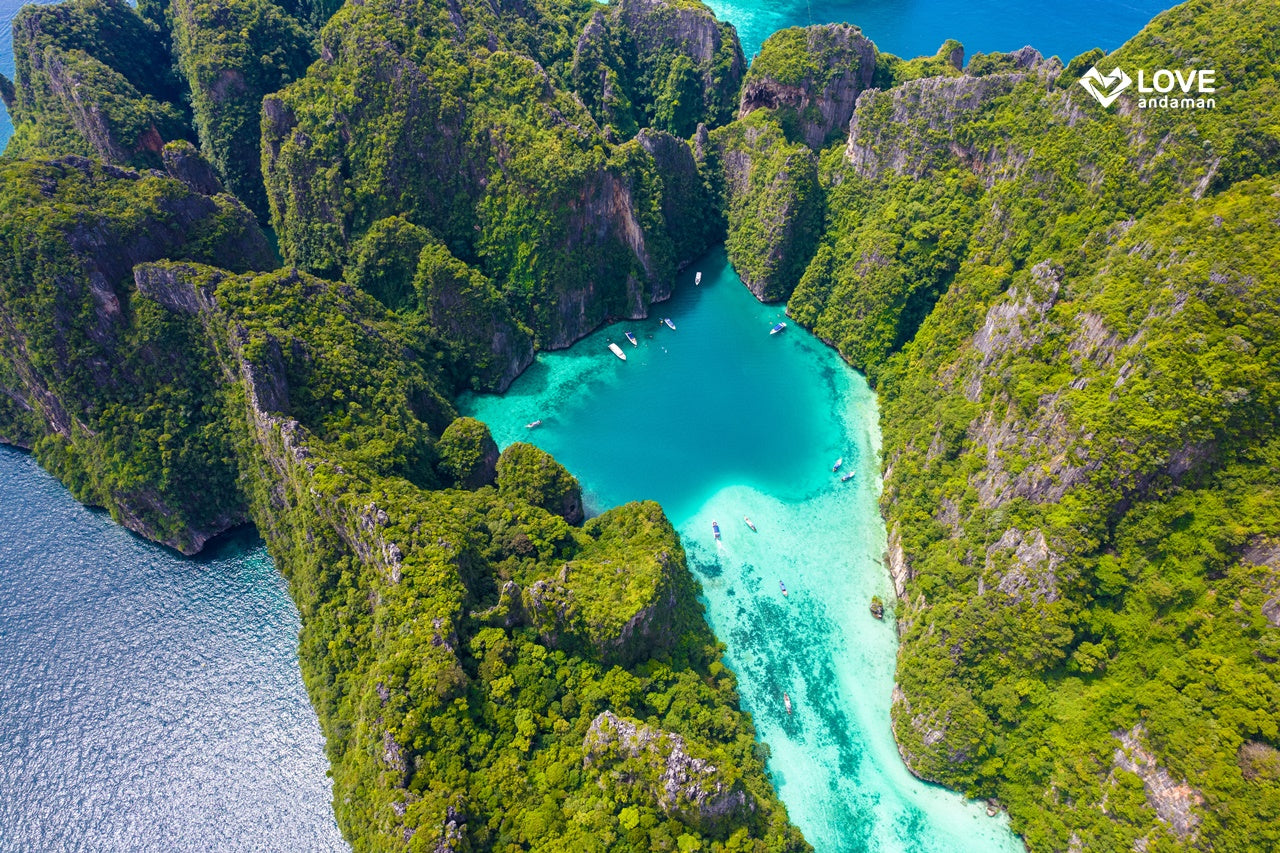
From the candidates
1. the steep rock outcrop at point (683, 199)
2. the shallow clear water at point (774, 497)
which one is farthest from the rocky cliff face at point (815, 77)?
the shallow clear water at point (774, 497)

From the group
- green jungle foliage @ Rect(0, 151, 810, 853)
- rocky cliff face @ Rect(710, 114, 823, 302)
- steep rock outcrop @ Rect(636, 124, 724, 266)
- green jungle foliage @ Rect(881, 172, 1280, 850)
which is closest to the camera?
green jungle foliage @ Rect(881, 172, 1280, 850)

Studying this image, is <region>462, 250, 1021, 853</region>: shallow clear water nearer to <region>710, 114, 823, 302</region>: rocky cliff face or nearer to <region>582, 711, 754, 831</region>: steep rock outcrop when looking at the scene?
<region>710, 114, 823, 302</region>: rocky cliff face

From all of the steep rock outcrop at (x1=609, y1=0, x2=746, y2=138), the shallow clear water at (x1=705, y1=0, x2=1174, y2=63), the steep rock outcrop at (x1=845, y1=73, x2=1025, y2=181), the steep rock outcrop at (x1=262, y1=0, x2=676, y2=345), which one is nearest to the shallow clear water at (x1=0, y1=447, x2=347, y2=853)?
the steep rock outcrop at (x1=262, y1=0, x2=676, y2=345)

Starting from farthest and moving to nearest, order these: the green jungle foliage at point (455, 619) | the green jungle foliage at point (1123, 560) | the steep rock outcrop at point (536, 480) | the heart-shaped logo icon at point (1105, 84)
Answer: the steep rock outcrop at point (536, 480) < the heart-shaped logo icon at point (1105, 84) < the green jungle foliage at point (455, 619) < the green jungle foliage at point (1123, 560)

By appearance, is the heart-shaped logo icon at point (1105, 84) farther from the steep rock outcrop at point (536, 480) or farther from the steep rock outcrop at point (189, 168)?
the steep rock outcrop at point (189, 168)

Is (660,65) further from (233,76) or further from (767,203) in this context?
(233,76)
